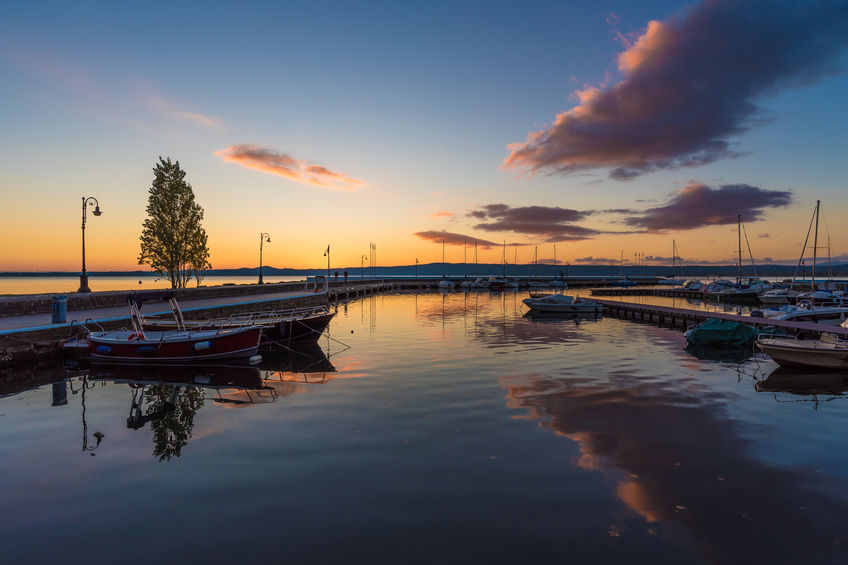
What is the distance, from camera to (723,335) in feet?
94.8

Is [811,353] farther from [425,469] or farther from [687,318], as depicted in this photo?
[687,318]

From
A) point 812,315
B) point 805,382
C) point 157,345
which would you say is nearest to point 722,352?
point 805,382

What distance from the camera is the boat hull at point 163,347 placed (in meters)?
21.5

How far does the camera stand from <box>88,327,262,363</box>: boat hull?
2148cm

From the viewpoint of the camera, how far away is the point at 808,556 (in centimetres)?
666

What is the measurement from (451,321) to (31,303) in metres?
32.6

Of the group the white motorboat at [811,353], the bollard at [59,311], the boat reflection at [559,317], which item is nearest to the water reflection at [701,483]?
the white motorboat at [811,353]

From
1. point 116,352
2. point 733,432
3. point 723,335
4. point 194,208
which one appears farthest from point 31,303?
point 723,335

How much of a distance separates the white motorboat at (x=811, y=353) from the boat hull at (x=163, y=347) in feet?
89.3

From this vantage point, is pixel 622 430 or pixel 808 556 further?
pixel 622 430

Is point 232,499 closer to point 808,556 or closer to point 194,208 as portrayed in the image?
point 808,556

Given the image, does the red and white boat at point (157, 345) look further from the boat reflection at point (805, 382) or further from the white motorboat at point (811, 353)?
the white motorboat at point (811, 353)

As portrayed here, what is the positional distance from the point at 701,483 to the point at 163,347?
22.6 m

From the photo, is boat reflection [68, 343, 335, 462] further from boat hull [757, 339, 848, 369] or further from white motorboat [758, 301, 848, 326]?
white motorboat [758, 301, 848, 326]
